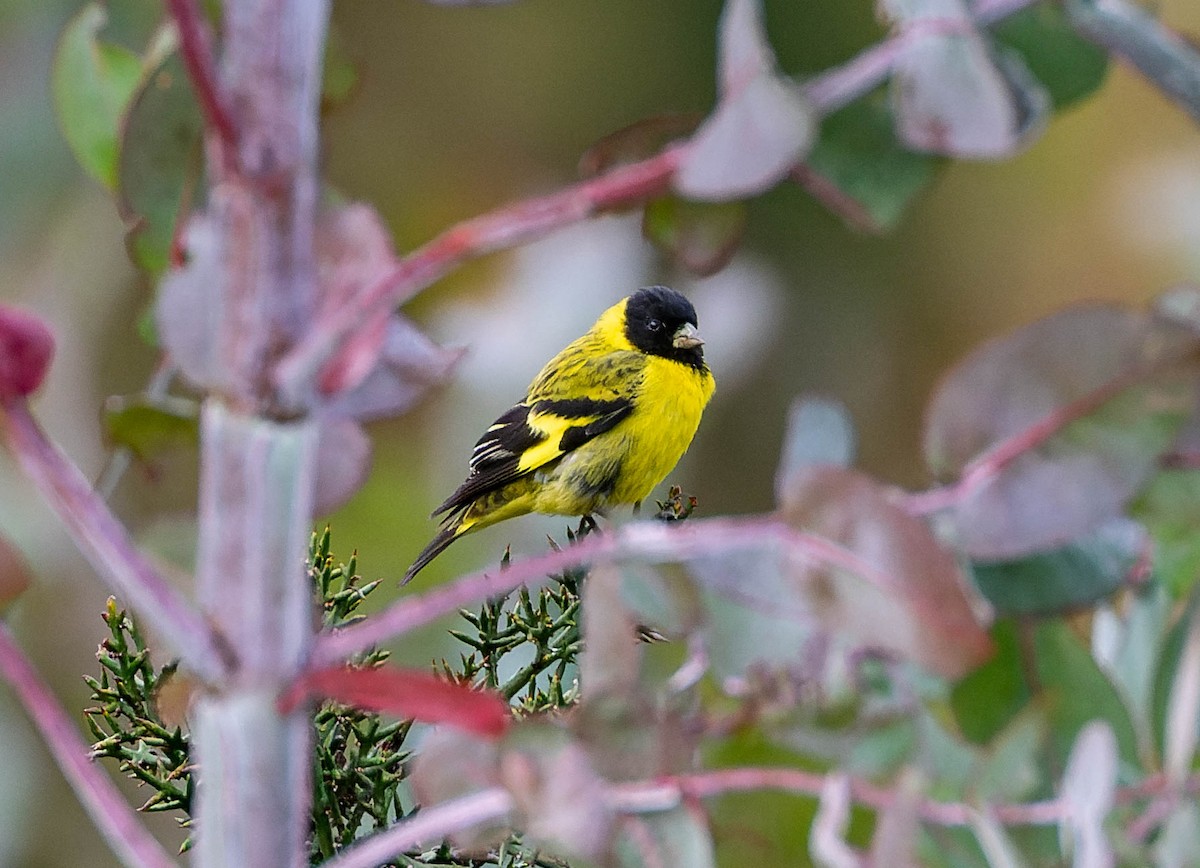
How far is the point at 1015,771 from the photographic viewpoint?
176 mm

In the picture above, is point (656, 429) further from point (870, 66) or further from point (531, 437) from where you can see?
point (870, 66)

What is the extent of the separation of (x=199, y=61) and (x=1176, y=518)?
15 centimetres

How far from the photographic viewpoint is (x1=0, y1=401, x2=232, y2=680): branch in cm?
17

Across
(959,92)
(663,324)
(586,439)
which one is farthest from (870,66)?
(663,324)

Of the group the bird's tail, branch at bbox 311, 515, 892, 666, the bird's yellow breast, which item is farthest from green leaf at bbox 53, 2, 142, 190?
the bird's yellow breast

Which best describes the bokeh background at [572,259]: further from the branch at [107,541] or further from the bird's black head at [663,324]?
the branch at [107,541]

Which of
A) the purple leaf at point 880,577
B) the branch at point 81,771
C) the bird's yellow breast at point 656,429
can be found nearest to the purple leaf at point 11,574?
the branch at point 81,771

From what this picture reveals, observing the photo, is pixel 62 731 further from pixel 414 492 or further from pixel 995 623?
pixel 414 492

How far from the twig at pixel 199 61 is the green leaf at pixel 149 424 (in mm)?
66

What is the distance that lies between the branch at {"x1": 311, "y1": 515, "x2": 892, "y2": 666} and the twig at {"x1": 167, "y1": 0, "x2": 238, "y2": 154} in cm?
7

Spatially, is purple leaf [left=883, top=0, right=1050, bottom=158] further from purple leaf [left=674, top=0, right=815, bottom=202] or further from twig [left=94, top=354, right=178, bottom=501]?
twig [left=94, top=354, right=178, bottom=501]

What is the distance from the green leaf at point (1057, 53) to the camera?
20 centimetres

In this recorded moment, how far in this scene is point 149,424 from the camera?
219 millimetres

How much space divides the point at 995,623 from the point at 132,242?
0.54 feet
